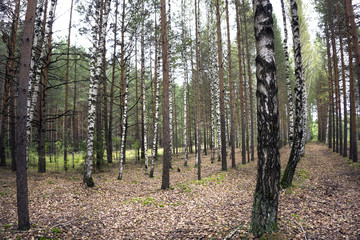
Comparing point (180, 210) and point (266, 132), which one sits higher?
point (266, 132)

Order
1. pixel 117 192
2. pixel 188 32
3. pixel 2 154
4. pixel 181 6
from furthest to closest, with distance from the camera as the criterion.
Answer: pixel 188 32, pixel 181 6, pixel 2 154, pixel 117 192

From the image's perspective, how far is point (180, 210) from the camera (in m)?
6.91

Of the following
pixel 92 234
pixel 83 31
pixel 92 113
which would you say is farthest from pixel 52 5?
pixel 92 234

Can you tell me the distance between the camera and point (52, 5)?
1052 cm

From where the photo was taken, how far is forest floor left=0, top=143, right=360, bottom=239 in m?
4.67

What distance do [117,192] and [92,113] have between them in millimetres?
3938

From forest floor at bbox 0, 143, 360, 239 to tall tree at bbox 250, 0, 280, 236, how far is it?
0.47 metres

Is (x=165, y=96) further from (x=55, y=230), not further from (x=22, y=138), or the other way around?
(x=55, y=230)

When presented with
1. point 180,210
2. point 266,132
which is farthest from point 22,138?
point 266,132

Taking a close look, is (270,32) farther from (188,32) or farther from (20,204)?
(188,32)

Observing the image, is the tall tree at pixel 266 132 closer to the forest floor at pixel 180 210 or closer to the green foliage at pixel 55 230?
the forest floor at pixel 180 210

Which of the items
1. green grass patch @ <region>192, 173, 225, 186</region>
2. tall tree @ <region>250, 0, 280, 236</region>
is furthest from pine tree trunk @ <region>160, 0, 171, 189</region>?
tall tree @ <region>250, 0, 280, 236</region>

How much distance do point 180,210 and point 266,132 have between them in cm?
458

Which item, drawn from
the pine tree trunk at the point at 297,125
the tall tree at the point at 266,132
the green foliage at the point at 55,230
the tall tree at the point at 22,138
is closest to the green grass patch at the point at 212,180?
the pine tree trunk at the point at 297,125
